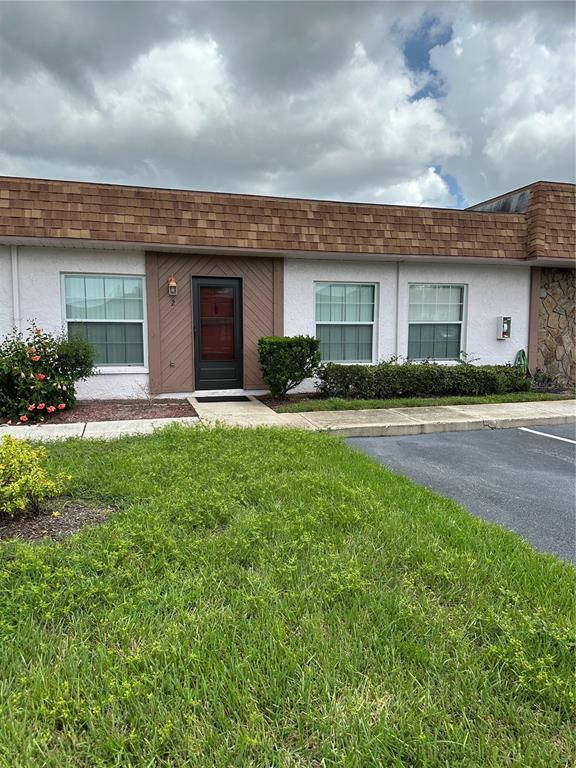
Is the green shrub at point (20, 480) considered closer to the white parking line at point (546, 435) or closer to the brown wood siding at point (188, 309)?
the brown wood siding at point (188, 309)

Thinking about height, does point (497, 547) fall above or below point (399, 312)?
below

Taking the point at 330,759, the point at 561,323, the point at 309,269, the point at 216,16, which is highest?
the point at 216,16

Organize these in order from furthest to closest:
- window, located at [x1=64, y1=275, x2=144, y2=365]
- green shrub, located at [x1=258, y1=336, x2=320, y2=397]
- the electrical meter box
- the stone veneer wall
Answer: the stone veneer wall < the electrical meter box < window, located at [x1=64, y1=275, x2=144, y2=365] < green shrub, located at [x1=258, y1=336, x2=320, y2=397]

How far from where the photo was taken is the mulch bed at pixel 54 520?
3156 millimetres

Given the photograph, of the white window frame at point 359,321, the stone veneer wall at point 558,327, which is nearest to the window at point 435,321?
the white window frame at point 359,321

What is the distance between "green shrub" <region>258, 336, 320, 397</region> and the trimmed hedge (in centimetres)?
49

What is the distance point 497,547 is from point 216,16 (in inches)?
342

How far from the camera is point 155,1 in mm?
7734

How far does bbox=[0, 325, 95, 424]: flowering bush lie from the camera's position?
6922mm

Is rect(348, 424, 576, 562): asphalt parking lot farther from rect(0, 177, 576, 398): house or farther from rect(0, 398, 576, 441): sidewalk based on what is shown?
rect(0, 177, 576, 398): house

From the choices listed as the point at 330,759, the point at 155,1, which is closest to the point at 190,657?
the point at 330,759

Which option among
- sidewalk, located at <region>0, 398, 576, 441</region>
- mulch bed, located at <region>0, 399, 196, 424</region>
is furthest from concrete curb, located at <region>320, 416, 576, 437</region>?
mulch bed, located at <region>0, 399, 196, 424</region>

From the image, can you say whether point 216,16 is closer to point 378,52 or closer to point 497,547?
point 378,52

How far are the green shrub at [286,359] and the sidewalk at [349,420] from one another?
58 cm
